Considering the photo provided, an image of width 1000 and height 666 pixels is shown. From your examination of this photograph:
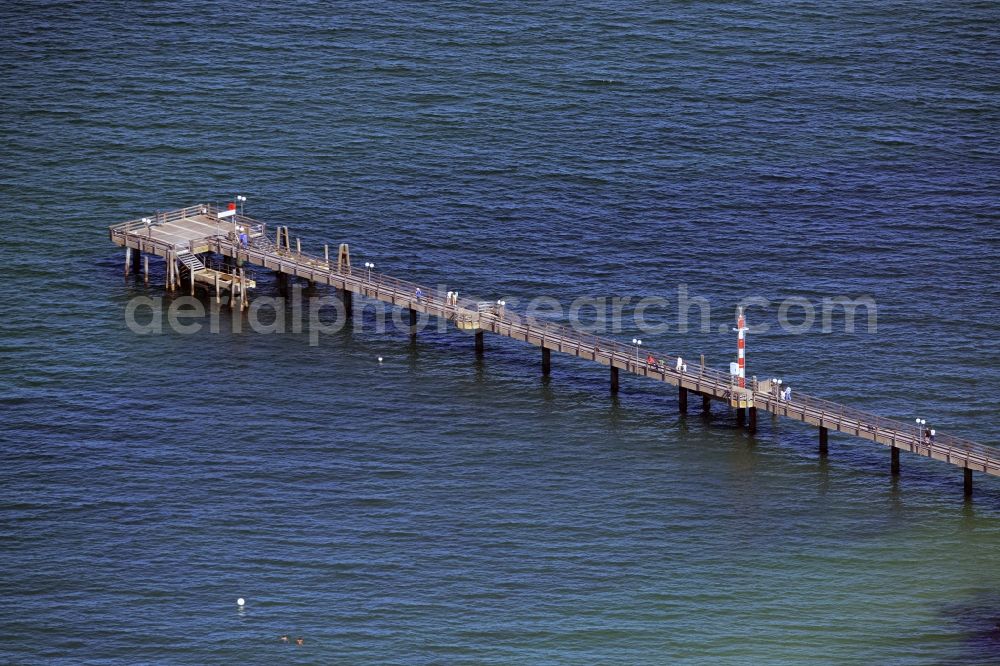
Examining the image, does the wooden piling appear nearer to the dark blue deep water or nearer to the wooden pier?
the wooden pier

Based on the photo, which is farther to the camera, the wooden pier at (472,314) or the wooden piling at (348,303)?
the wooden piling at (348,303)

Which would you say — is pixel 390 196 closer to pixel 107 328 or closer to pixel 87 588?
pixel 107 328

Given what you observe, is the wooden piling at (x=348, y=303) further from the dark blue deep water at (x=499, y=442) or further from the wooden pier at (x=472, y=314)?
the dark blue deep water at (x=499, y=442)

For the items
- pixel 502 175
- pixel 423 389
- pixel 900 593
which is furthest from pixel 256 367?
pixel 900 593

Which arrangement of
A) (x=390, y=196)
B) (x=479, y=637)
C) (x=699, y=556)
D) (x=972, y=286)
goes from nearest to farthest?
(x=479, y=637) → (x=699, y=556) → (x=972, y=286) → (x=390, y=196)

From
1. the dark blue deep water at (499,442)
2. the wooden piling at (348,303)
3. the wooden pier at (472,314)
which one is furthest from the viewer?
the wooden piling at (348,303)

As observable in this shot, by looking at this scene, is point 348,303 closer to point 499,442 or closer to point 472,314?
point 472,314

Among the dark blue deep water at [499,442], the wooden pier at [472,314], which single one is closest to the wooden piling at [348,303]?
the wooden pier at [472,314]
